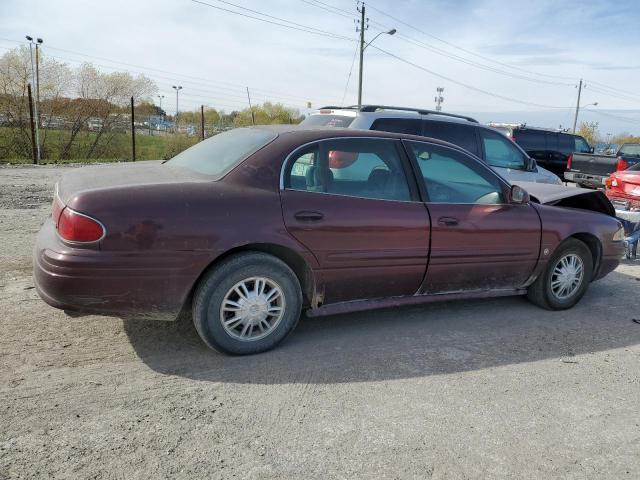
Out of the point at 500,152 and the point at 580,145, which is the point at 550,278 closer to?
the point at 500,152

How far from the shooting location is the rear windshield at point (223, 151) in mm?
3738

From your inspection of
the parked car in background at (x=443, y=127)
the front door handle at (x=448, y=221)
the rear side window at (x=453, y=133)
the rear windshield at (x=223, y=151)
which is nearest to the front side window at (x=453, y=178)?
the front door handle at (x=448, y=221)

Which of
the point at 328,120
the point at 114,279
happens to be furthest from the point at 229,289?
the point at 328,120

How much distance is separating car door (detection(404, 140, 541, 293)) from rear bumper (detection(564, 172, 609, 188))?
11593 millimetres

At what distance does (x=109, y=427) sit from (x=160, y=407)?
295 mm

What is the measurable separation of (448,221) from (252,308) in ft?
5.65

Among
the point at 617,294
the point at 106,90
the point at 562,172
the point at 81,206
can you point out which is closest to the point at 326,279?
the point at 81,206

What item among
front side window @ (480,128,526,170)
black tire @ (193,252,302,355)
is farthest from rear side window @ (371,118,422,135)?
black tire @ (193,252,302,355)

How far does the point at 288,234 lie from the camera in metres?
3.55

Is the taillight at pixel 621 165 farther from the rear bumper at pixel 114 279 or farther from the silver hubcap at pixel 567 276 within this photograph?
the rear bumper at pixel 114 279

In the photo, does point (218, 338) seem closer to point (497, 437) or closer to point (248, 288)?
point (248, 288)

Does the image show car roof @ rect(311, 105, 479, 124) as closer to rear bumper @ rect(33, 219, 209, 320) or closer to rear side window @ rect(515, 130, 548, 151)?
rear bumper @ rect(33, 219, 209, 320)

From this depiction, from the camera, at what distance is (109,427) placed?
2.72m

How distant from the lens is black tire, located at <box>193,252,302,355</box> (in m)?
3.39
